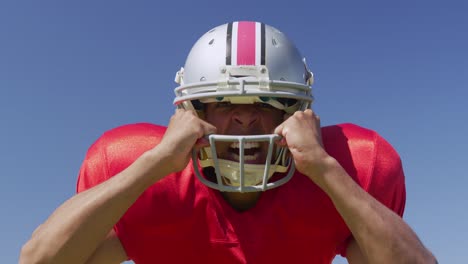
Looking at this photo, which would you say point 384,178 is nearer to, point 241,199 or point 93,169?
point 241,199

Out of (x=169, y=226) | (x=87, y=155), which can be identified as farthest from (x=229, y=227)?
(x=87, y=155)

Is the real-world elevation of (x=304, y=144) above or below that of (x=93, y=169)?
above

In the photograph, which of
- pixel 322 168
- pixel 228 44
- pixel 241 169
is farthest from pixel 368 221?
pixel 228 44

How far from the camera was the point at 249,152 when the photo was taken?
4102 millimetres

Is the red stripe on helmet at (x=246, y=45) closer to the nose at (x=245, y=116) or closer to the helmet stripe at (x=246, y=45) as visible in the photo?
the helmet stripe at (x=246, y=45)

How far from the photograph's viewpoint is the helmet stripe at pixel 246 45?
13.7ft

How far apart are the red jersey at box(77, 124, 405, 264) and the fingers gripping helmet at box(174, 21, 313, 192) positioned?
0.18 meters

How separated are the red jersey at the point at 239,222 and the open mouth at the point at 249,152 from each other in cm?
31

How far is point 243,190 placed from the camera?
13.1ft

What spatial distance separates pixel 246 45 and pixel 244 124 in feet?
1.44

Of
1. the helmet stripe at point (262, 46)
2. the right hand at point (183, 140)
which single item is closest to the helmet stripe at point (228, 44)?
the helmet stripe at point (262, 46)

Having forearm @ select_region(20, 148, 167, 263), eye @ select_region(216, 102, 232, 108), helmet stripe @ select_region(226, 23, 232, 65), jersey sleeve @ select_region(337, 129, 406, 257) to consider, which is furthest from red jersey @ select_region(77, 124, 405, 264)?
helmet stripe @ select_region(226, 23, 232, 65)

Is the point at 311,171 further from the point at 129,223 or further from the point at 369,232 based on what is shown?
the point at 129,223

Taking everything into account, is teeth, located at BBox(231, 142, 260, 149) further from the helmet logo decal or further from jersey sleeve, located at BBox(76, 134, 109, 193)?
jersey sleeve, located at BBox(76, 134, 109, 193)
